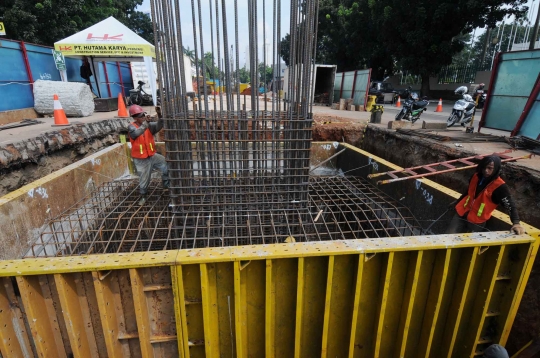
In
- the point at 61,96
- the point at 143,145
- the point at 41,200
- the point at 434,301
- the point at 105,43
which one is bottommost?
the point at 434,301

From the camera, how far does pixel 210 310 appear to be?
225 cm

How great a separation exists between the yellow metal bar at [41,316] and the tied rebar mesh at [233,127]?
1.54m

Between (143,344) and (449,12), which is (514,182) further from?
(449,12)

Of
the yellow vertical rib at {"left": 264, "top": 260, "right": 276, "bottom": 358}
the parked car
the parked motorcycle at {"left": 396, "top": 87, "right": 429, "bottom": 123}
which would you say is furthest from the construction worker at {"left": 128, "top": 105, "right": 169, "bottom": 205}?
the parked car

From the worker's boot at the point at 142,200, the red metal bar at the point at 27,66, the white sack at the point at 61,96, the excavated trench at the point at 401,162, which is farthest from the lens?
the red metal bar at the point at 27,66

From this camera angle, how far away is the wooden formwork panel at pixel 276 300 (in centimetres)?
201

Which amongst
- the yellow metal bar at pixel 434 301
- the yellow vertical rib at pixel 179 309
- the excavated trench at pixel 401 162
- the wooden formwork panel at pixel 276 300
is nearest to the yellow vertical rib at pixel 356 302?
the wooden formwork panel at pixel 276 300

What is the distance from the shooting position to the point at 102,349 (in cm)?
224

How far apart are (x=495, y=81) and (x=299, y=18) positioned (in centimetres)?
743

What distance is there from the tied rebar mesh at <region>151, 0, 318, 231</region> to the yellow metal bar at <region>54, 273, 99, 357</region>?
4.72 ft

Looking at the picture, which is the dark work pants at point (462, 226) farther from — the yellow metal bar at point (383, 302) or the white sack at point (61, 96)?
the white sack at point (61, 96)

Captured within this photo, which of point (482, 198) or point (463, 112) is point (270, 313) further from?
point (463, 112)

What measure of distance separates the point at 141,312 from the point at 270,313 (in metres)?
0.95

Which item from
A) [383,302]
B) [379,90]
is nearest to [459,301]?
[383,302]
